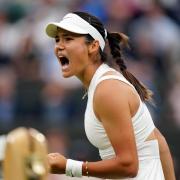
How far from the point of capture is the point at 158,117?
1108 cm

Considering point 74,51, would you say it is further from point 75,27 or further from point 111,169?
point 111,169

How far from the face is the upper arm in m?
0.40

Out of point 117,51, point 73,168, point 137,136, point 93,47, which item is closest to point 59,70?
point 117,51

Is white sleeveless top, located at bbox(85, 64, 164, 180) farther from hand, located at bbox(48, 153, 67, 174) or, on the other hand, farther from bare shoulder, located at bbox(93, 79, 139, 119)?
hand, located at bbox(48, 153, 67, 174)

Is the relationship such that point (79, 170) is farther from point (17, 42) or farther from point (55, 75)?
point (17, 42)

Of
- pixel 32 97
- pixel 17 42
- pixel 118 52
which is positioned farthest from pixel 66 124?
pixel 118 52

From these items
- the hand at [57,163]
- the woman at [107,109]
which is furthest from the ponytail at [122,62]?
the hand at [57,163]

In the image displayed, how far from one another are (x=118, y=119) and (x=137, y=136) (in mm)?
340

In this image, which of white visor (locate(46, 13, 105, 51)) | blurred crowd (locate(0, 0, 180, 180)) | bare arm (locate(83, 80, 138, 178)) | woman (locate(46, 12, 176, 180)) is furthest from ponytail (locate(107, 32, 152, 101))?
blurred crowd (locate(0, 0, 180, 180))

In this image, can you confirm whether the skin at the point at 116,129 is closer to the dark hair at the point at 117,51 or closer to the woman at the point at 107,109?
the woman at the point at 107,109

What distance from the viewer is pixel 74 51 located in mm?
6062

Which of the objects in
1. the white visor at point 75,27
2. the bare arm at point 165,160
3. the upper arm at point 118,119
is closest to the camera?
the upper arm at point 118,119

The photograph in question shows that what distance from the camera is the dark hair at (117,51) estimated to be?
6145 mm

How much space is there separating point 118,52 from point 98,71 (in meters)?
0.35
